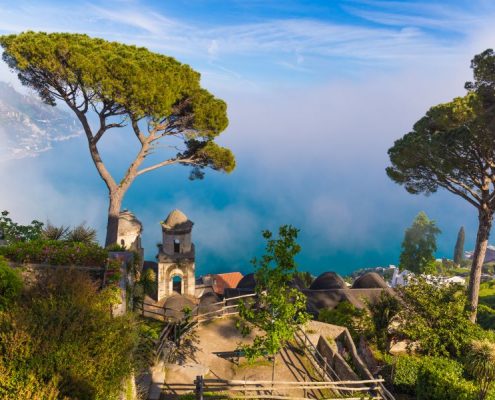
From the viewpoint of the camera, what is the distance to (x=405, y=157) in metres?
23.0

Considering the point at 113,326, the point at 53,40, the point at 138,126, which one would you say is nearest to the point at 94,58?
the point at 53,40

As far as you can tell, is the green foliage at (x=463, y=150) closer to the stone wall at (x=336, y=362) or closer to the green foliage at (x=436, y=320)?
the green foliage at (x=436, y=320)

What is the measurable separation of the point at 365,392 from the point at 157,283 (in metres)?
19.9

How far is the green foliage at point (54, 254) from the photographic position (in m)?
A: 12.2

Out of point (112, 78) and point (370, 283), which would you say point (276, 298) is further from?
point (370, 283)

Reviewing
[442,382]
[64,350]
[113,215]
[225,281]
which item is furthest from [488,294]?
[64,350]

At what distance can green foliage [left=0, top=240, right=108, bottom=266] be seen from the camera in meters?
12.2

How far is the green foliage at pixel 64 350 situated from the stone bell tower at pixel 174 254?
17.8 metres

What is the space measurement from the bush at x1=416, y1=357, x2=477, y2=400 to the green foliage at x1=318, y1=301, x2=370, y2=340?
476cm

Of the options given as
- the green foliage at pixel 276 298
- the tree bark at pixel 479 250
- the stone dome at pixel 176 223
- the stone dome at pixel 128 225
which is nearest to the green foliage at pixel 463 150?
the tree bark at pixel 479 250

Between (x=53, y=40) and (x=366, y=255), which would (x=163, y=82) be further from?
(x=366, y=255)

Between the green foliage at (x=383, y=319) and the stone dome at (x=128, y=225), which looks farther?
the stone dome at (x=128, y=225)

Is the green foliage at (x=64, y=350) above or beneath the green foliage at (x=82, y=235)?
beneath

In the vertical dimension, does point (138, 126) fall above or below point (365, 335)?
above
